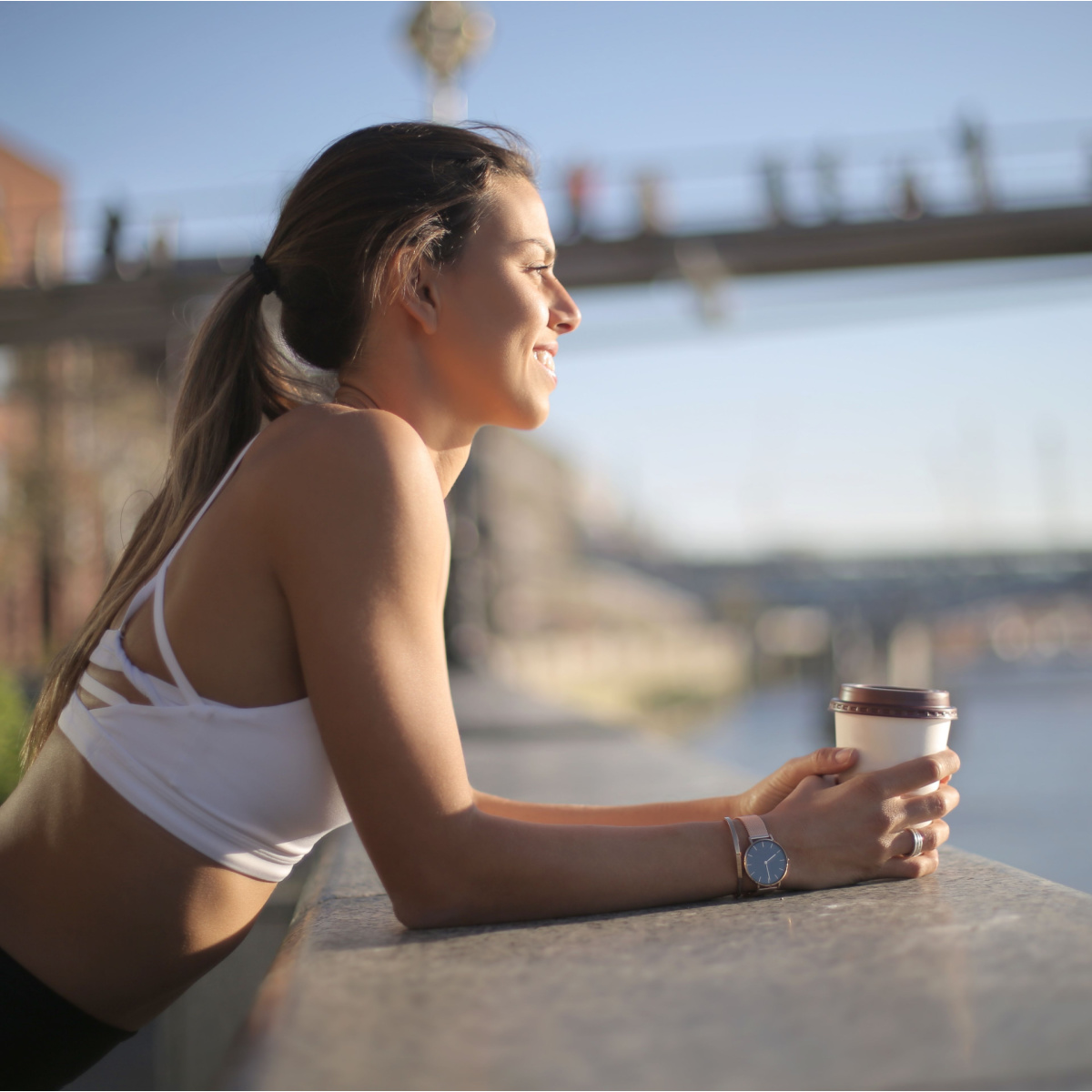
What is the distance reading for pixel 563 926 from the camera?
1359 mm

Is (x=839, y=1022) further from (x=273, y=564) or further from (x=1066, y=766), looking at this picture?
(x=1066, y=766)

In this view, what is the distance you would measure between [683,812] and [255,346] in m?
1.02

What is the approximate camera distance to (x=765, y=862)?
A: 146cm

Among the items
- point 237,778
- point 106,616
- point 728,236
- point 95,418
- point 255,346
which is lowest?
point 237,778

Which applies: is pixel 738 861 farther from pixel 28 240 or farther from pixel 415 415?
pixel 28 240

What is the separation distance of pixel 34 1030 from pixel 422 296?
1.12 meters

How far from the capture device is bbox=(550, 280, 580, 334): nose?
1793mm

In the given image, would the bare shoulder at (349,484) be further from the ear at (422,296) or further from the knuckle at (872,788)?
the knuckle at (872,788)

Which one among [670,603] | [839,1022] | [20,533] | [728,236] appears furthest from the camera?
[670,603]

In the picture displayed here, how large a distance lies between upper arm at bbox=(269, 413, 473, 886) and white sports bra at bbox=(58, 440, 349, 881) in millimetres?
96

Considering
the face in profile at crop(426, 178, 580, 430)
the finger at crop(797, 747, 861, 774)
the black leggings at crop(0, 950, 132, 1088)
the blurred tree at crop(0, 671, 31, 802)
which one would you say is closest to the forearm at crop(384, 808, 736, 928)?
the finger at crop(797, 747, 861, 774)


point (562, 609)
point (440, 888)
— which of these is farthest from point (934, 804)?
point (562, 609)


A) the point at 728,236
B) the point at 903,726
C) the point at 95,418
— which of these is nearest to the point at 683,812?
the point at 903,726

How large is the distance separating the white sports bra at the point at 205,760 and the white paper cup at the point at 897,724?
0.71 metres
